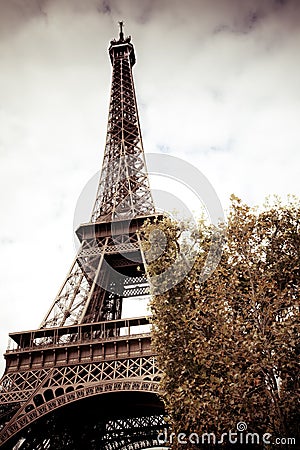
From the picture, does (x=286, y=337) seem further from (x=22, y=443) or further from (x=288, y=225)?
(x=22, y=443)

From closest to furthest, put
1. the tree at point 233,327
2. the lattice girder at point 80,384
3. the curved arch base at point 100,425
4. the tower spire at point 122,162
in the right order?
the tree at point 233,327
the lattice girder at point 80,384
the curved arch base at point 100,425
the tower spire at point 122,162

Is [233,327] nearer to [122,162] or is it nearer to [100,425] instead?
[100,425]

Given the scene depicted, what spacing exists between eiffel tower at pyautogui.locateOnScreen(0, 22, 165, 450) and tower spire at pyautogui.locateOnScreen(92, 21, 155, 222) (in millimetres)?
106

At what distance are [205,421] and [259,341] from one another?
2.07m

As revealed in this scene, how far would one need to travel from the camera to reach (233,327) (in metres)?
9.48

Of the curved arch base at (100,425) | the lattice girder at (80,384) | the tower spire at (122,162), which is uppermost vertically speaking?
the tower spire at (122,162)

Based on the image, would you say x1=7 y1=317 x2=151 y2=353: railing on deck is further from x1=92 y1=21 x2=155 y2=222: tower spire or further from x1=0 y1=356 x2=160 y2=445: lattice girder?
x1=92 y1=21 x2=155 y2=222: tower spire

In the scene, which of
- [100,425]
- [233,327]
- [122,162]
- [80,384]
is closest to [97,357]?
[80,384]

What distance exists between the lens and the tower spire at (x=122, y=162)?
1146 inches

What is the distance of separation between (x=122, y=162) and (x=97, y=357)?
18.2 meters

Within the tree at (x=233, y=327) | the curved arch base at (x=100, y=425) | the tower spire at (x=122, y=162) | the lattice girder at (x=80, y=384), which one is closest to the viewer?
the tree at (x=233, y=327)

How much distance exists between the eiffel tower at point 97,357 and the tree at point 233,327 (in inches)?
82.3

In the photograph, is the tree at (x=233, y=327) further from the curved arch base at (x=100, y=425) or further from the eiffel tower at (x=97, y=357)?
the curved arch base at (x=100, y=425)

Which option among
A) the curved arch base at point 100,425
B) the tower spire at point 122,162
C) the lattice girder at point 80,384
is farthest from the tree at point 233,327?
the tower spire at point 122,162
